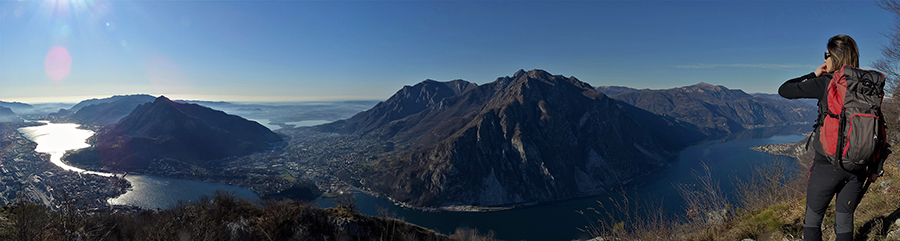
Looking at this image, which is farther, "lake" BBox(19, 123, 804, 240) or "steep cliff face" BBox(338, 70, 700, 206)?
"steep cliff face" BBox(338, 70, 700, 206)

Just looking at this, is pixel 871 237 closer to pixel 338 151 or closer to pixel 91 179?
pixel 91 179

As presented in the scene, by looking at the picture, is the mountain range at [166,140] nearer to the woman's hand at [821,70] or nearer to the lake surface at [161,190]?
the lake surface at [161,190]

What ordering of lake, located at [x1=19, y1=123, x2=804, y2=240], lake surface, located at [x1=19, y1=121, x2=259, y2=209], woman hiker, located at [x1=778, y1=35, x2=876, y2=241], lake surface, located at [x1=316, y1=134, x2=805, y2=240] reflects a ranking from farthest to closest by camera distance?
1. lake surface, located at [x1=19, y1=121, x2=259, y2=209]
2. lake, located at [x1=19, y1=123, x2=804, y2=240]
3. lake surface, located at [x1=316, y1=134, x2=805, y2=240]
4. woman hiker, located at [x1=778, y1=35, x2=876, y2=241]

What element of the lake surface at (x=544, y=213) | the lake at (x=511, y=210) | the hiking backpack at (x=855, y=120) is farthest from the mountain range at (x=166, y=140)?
the hiking backpack at (x=855, y=120)

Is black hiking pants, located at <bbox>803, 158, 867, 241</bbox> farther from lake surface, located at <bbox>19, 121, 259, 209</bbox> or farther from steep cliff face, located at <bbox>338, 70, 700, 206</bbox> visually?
steep cliff face, located at <bbox>338, 70, 700, 206</bbox>

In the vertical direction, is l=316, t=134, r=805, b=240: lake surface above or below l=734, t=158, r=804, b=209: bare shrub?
below

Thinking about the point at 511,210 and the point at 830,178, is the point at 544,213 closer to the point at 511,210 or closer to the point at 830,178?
the point at 511,210

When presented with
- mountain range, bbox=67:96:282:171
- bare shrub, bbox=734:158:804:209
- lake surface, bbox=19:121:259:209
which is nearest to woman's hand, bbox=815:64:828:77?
bare shrub, bbox=734:158:804:209
